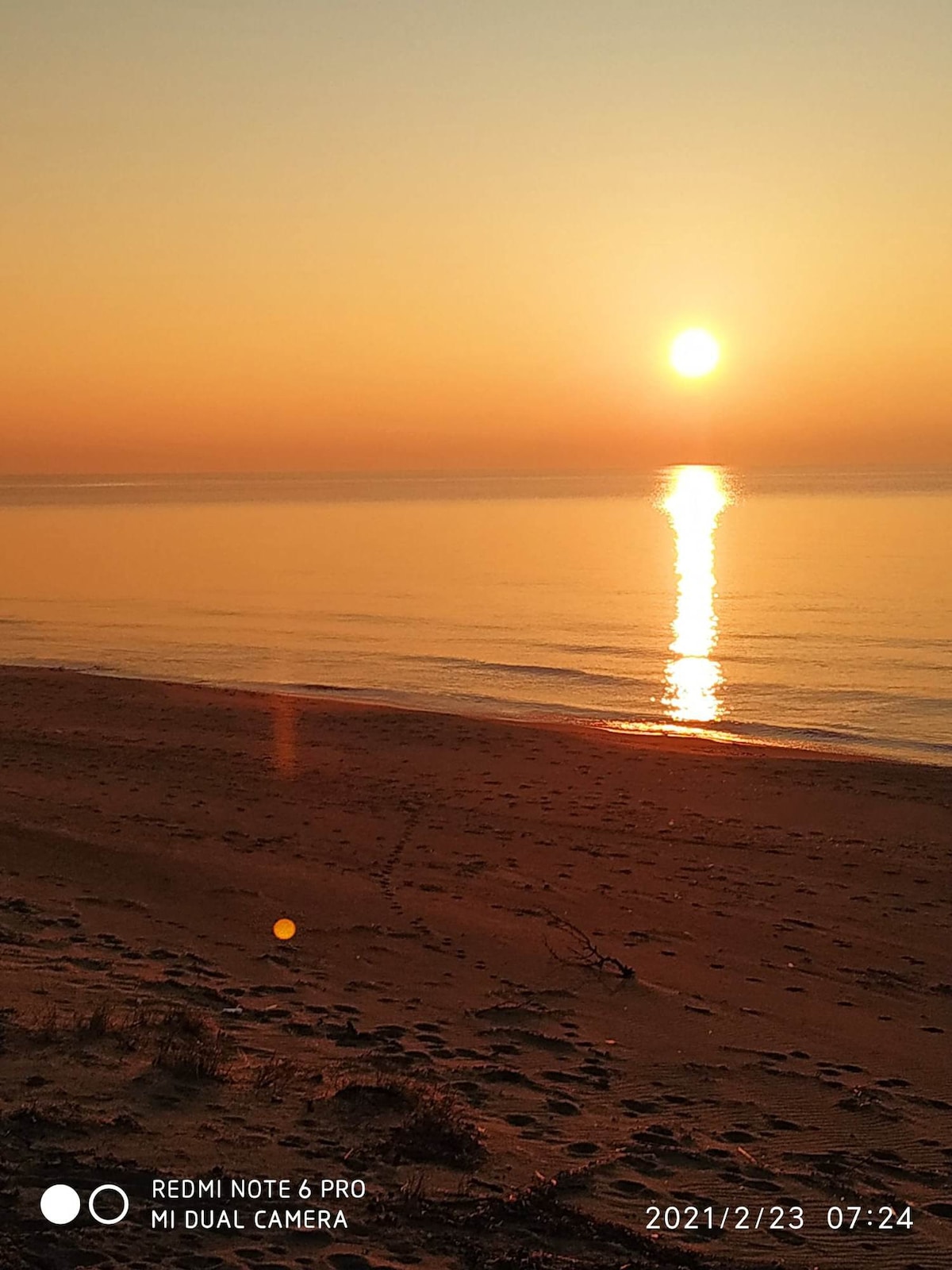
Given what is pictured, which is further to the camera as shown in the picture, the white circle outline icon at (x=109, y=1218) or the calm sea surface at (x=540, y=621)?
the calm sea surface at (x=540, y=621)

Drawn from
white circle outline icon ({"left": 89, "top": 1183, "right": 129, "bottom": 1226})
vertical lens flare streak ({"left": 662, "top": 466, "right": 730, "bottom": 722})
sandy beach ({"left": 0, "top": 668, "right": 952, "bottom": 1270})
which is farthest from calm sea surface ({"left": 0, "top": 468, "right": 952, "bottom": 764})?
white circle outline icon ({"left": 89, "top": 1183, "right": 129, "bottom": 1226})

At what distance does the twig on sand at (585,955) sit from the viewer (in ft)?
34.9

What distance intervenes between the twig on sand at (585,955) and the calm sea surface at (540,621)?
13.3m

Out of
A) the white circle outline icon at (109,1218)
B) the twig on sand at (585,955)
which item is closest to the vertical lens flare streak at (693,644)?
the twig on sand at (585,955)

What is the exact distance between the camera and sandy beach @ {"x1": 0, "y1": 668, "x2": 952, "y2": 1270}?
5836mm

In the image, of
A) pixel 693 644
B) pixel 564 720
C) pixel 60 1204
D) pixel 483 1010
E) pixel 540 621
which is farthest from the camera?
pixel 540 621

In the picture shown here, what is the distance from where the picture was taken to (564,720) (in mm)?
26562

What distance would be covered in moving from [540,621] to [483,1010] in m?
35.1

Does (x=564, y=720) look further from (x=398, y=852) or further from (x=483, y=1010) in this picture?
(x=483, y=1010)

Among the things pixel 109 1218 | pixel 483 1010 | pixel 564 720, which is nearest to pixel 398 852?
pixel 483 1010

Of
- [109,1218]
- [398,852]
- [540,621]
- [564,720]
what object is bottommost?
Answer: [109,1218]

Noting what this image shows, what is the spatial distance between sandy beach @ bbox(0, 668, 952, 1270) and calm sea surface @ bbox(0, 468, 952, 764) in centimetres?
904

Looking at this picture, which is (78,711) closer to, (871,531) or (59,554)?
(59,554)

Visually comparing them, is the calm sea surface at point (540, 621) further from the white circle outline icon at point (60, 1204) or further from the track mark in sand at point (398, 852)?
the white circle outline icon at point (60, 1204)
